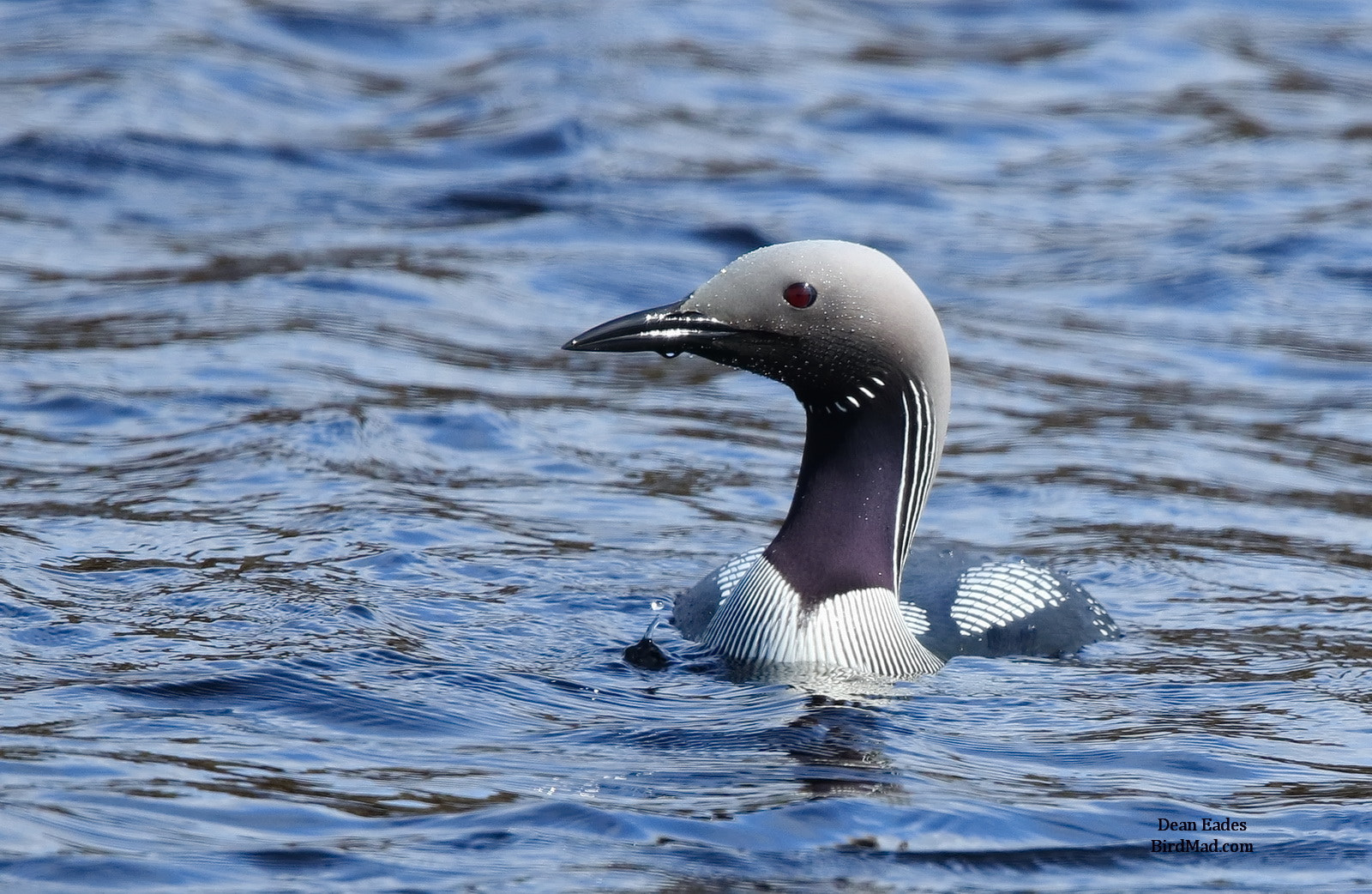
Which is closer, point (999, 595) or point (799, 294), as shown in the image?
point (799, 294)

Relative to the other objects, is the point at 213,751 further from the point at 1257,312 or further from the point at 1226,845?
the point at 1257,312

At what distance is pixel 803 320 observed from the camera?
14.7ft

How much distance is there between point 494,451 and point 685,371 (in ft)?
5.13

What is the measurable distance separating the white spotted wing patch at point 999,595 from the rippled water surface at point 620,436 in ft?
0.40

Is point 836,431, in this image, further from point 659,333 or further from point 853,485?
point 659,333


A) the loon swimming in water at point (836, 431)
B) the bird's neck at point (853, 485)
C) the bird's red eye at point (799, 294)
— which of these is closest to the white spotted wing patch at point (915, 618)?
the loon swimming in water at point (836, 431)

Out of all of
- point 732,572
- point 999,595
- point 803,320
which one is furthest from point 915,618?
point 803,320

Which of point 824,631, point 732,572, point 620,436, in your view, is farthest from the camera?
point 620,436

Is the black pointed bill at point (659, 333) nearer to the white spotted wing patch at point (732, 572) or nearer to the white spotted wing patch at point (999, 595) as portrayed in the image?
the white spotted wing patch at point (732, 572)

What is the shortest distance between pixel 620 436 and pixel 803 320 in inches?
112

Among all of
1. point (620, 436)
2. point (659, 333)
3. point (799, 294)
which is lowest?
point (620, 436)

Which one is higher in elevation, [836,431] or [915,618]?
[836,431]

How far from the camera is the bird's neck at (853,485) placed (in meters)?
4.66

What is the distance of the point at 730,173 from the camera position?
11242mm
